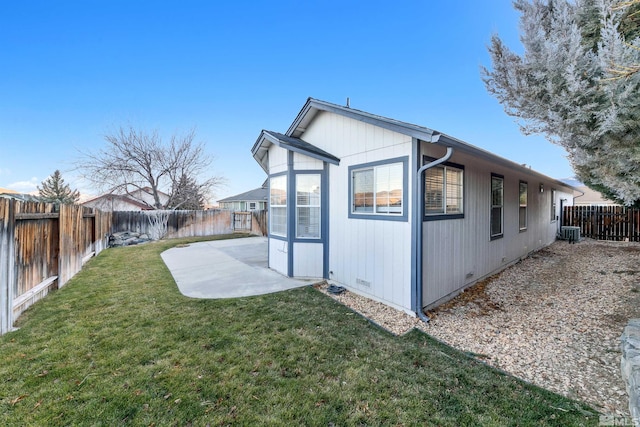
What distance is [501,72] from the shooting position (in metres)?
3.93

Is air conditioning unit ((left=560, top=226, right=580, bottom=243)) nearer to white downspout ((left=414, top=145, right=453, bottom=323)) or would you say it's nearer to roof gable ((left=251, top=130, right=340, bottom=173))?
white downspout ((left=414, top=145, right=453, bottom=323))

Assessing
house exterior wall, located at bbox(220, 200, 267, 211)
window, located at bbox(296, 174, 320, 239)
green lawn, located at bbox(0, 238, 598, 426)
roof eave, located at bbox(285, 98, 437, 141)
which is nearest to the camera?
Result: green lawn, located at bbox(0, 238, 598, 426)

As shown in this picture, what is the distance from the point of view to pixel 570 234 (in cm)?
1264

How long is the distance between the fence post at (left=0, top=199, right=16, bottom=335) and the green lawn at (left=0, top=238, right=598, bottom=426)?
0.24m

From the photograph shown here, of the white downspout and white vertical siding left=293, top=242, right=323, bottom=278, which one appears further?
white vertical siding left=293, top=242, right=323, bottom=278

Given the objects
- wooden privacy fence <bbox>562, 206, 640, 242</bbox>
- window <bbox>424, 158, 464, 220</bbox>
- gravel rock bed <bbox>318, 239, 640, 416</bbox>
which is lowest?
gravel rock bed <bbox>318, 239, 640, 416</bbox>

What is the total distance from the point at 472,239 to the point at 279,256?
4609mm

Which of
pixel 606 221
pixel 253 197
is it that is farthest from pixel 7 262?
pixel 253 197

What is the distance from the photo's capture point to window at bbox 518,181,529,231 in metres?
8.40

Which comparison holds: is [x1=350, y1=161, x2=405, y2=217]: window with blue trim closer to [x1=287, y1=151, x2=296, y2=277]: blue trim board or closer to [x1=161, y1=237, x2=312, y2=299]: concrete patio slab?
[x1=287, y1=151, x2=296, y2=277]: blue trim board

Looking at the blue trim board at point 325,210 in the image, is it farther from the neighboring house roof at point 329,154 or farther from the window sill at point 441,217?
the window sill at point 441,217

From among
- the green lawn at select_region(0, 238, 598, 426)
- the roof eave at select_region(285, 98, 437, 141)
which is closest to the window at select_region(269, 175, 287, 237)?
the roof eave at select_region(285, 98, 437, 141)

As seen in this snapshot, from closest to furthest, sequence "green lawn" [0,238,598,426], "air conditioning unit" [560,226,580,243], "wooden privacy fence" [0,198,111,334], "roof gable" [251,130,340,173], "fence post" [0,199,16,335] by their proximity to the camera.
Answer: "green lawn" [0,238,598,426], "fence post" [0,199,16,335], "wooden privacy fence" [0,198,111,334], "roof gable" [251,130,340,173], "air conditioning unit" [560,226,580,243]

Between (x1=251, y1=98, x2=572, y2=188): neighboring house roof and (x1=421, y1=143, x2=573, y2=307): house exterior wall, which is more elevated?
(x1=251, y1=98, x2=572, y2=188): neighboring house roof
